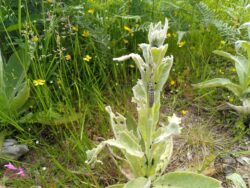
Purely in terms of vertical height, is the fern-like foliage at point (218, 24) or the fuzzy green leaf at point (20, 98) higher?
the fern-like foliage at point (218, 24)

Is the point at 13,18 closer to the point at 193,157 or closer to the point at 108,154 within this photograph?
the point at 108,154

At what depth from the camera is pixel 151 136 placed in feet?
6.25

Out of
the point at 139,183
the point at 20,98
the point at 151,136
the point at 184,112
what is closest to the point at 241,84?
the point at 184,112

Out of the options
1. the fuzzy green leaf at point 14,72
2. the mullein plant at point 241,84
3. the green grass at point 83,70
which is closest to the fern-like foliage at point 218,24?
the green grass at point 83,70

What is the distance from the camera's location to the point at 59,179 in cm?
224

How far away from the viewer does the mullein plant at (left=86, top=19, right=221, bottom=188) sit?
5.63ft

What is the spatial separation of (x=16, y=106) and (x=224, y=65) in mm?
1574

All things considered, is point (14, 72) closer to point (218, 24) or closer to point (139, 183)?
point (139, 183)

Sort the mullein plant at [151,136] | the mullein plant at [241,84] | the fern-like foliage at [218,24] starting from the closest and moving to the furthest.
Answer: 1. the mullein plant at [151,136]
2. the mullein plant at [241,84]
3. the fern-like foliage at [218,24]

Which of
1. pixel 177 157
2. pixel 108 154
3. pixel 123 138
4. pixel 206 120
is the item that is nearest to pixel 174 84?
pixel 206 120

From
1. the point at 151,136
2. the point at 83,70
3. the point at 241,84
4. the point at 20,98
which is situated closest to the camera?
the point at 151,136

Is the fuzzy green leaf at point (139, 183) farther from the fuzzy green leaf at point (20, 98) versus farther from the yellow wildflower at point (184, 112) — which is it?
the fuzzy green leaf at point (20, 98)

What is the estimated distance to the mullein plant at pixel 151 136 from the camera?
172 centimetres

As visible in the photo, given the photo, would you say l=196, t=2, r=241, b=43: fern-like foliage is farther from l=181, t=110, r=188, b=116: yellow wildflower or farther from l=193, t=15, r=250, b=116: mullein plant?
l=181, t=110, r=188, b=116: yellow wildflower
